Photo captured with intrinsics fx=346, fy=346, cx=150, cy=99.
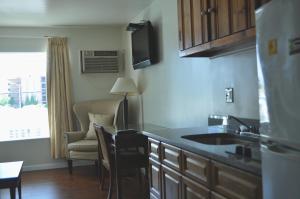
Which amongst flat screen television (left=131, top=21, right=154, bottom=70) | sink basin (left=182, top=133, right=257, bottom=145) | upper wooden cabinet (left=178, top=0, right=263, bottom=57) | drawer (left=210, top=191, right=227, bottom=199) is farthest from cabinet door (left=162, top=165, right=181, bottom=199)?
flat screen television (left=131, top=21, right=154, bottom=70)

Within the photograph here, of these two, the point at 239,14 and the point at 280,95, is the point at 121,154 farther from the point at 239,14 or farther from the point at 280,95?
the point at 280,95

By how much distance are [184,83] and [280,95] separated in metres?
2.55

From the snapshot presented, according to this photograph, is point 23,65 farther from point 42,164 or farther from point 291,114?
point 291,114


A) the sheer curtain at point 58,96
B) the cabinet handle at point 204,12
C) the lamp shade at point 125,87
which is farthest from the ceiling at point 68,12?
the cabinet handle at point 204,12

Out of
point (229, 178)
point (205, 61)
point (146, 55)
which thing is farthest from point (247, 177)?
point (146, 55)

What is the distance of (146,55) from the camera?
15.2 ft

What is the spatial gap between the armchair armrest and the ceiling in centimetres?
178

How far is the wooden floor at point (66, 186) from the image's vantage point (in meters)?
4.26

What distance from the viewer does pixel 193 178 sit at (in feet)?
6.61

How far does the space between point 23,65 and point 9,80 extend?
1.13 ft

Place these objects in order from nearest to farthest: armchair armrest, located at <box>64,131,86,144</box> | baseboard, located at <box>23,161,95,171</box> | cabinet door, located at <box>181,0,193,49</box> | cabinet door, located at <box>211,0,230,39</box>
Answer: cabinet door, located at <box>211,0,230,39</box> → cabinet door, located at <box>181,0,193,49</box> → armchair armrest, located at <box>64,131,86,144</box> → baseboard, located at <box>23,161,95,171</box>

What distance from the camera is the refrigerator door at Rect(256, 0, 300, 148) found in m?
1.08

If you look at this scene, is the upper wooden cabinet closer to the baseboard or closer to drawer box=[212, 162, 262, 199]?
drawer box=[212, 162, 262, 199]

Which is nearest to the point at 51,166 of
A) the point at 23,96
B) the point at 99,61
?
the point at 23,96
